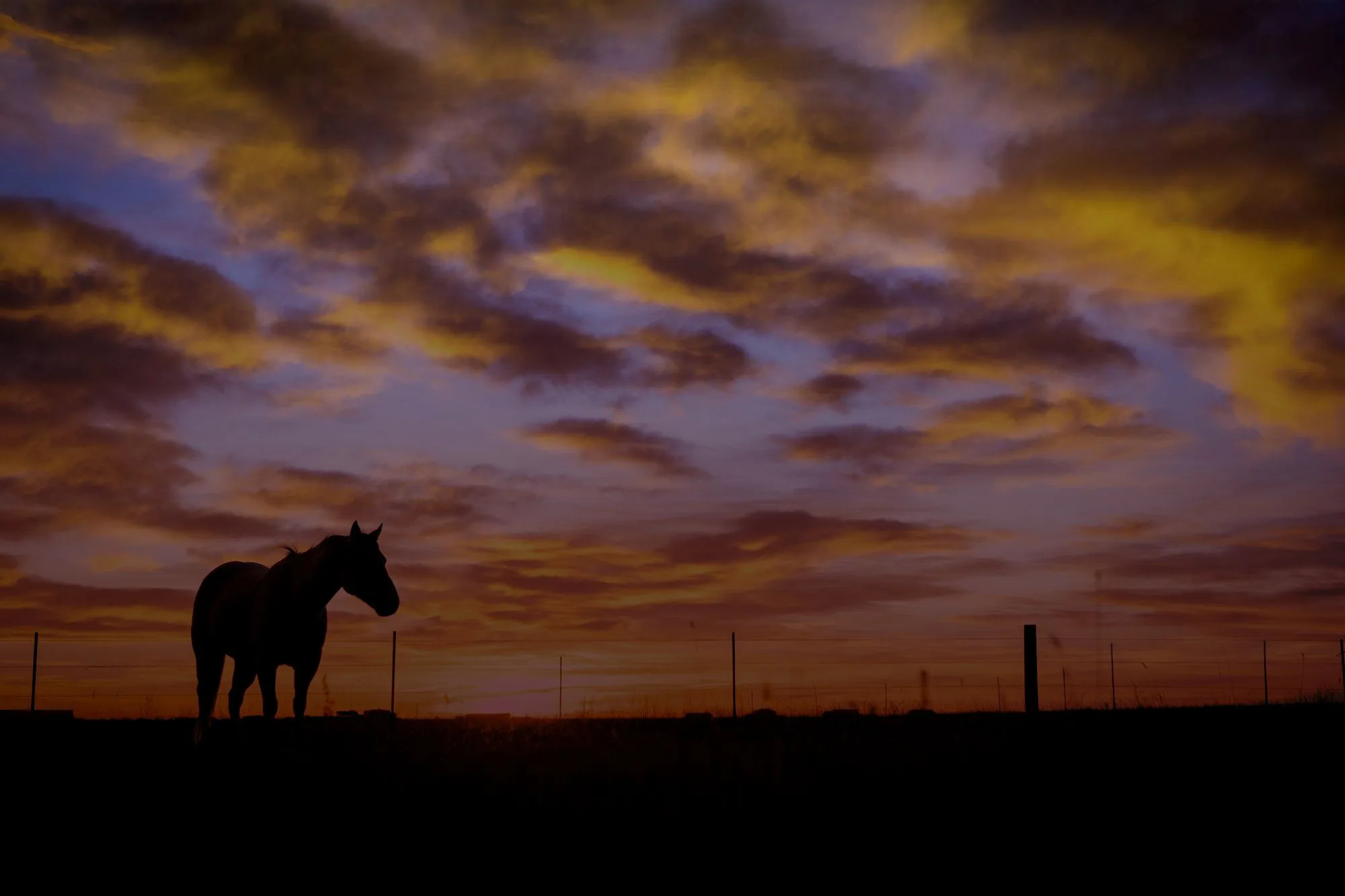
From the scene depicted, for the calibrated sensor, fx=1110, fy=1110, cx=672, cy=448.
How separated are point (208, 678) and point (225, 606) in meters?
1.59

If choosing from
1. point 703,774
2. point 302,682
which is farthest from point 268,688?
point 703,774

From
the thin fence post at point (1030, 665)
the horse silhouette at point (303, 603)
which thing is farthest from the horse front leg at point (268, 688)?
the thin fence post at point (1030, 665)

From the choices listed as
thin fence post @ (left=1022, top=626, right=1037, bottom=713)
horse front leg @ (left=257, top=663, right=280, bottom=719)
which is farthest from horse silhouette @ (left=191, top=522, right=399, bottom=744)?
thin fence post @ (left=1022, top=626, right=1037, bottom=713)

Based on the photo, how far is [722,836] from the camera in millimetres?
6949

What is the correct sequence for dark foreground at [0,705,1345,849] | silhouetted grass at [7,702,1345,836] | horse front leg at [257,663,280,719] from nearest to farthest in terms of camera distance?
dark foreground at [0,705,1345,849], silhouetted grass at [7,702,1345,836], horse front leg at [257,663,280,719]

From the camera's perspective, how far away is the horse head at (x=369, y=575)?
1450 centimetres

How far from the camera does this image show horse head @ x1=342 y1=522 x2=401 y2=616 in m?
14.5

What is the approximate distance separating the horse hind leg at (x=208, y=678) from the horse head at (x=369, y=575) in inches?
145

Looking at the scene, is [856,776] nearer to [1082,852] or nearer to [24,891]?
[1082,852]

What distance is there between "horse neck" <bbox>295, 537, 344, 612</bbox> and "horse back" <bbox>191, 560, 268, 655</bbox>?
1274mm

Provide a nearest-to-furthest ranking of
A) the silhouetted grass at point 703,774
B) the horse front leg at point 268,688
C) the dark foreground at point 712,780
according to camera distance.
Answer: the dark foreground at point 712,780, the silhouetted grass at point 703,774, the horse front leg at point 268,688

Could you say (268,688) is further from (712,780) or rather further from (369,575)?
(712,780)

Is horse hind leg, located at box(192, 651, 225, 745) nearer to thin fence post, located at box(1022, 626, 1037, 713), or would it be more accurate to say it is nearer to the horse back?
the horse back

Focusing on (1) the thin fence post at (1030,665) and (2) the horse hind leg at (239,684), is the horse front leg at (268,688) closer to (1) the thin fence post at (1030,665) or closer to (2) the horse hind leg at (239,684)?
(2) the horse hind leg at (239,684)
